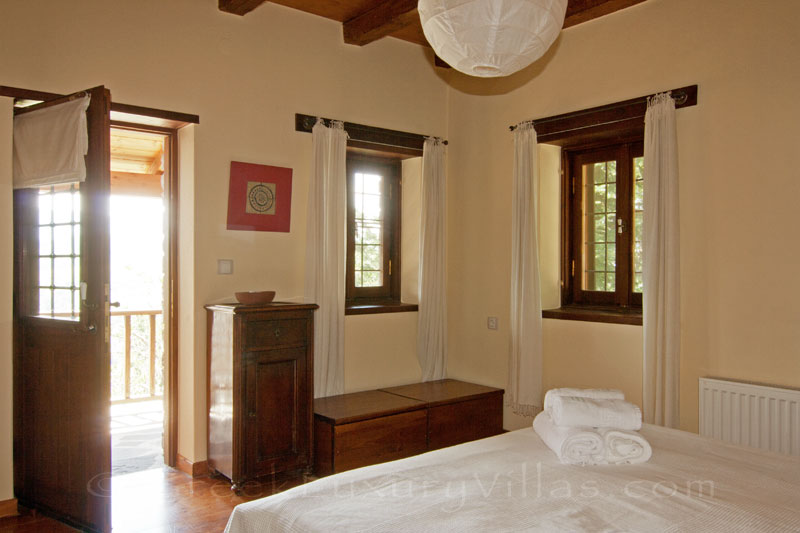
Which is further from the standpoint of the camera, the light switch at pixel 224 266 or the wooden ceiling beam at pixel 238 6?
the light switch at pixel 224 266

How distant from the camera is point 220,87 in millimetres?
3758

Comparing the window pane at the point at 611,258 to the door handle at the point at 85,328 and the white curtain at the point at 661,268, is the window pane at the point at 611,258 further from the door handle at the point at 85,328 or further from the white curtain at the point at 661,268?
the door handle at the point at 85,328

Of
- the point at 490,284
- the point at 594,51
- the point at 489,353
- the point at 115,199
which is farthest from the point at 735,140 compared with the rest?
the point at 115,199

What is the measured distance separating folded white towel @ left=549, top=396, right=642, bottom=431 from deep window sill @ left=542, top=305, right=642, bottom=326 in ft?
5.23

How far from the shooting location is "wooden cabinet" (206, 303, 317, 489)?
11.0ft

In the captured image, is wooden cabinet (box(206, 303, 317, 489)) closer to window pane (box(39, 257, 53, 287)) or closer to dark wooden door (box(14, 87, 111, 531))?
dark wooden door (box(14, 87, 111, 531))

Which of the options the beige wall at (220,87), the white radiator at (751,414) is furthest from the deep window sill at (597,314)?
the beige wall at (220,87)

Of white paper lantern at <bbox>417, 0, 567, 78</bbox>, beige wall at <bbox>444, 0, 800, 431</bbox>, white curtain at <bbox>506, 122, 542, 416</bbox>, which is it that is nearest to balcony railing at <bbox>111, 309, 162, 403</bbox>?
white curtain at <bbox>506, 122, 542, 416</bbox>

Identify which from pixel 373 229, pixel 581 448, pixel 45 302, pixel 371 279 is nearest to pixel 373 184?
pixel 373 229

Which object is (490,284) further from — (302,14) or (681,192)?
(302,14)

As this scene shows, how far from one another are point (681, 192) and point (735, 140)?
15.2 inches

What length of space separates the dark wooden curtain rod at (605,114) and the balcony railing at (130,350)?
12.7ft

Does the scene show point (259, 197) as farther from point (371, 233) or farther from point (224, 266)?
point (371, 233)

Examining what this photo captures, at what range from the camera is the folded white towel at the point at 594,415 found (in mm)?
2189
